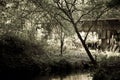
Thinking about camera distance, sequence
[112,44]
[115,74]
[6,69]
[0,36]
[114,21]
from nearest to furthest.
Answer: [115,74]
[6,69]
[0,36]
[114,21]
[112,44]

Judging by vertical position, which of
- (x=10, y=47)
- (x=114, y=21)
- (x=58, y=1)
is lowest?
(x=10, y=47)

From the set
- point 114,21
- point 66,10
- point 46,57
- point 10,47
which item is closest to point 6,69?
point 10,47

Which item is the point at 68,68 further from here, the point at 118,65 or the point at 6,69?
the point at 118,65

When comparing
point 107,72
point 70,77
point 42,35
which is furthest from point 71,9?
point 107,72

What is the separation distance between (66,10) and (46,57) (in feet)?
15.2

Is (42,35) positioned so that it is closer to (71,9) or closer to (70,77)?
(71,9)

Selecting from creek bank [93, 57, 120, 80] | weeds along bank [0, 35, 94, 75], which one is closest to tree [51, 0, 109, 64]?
weeds along bank [0, 35, 94, 75]

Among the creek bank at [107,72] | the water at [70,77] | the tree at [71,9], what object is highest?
the tree at [71,9]

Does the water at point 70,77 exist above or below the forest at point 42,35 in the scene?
below

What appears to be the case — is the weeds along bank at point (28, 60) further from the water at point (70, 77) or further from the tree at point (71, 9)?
the tree at point (71, 9)

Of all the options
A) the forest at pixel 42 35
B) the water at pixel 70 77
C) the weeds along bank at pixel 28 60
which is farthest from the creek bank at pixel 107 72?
the weeds along bank at pixel 28 60

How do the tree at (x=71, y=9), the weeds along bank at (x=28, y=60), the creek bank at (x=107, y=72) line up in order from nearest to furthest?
the creek bank at (x=107, y=72) → the tree at (x=71, y=9) → the weeds along bank at (x=28, y=60)

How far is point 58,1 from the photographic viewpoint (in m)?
16.5

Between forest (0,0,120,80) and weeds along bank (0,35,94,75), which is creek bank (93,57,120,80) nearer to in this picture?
forest (0,0,120,80)
